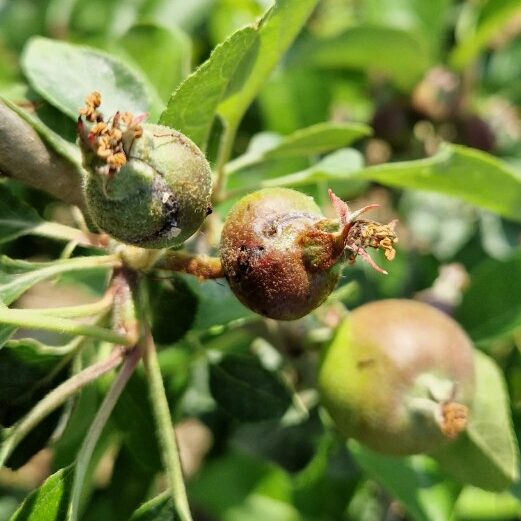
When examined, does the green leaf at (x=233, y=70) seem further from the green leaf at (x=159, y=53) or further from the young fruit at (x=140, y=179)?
the green leaf at (x=159, y=53)

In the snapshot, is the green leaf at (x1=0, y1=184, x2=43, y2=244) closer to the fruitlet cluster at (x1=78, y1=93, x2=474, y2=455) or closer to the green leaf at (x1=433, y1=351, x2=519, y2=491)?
the fruitlet cluster at (x1=78, y1=93, x2=474, y2=455)

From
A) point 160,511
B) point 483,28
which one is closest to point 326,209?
point 483,28

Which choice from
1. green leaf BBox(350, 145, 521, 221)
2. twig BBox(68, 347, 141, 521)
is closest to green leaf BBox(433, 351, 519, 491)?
green leaf BBox(350, 145, 521, 221)

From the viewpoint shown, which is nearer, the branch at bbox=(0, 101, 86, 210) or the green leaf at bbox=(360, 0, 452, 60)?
the branch at bbox=(0, 101, 86, 210)

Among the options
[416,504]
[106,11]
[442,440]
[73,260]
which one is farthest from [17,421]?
[106,11]

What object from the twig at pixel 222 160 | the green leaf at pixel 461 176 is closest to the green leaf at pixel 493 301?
the green leaf at pixel 461 176

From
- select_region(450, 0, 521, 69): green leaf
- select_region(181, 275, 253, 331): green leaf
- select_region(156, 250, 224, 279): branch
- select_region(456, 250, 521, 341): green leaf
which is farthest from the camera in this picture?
select_region(450, 0, 521, 69): green leaf
